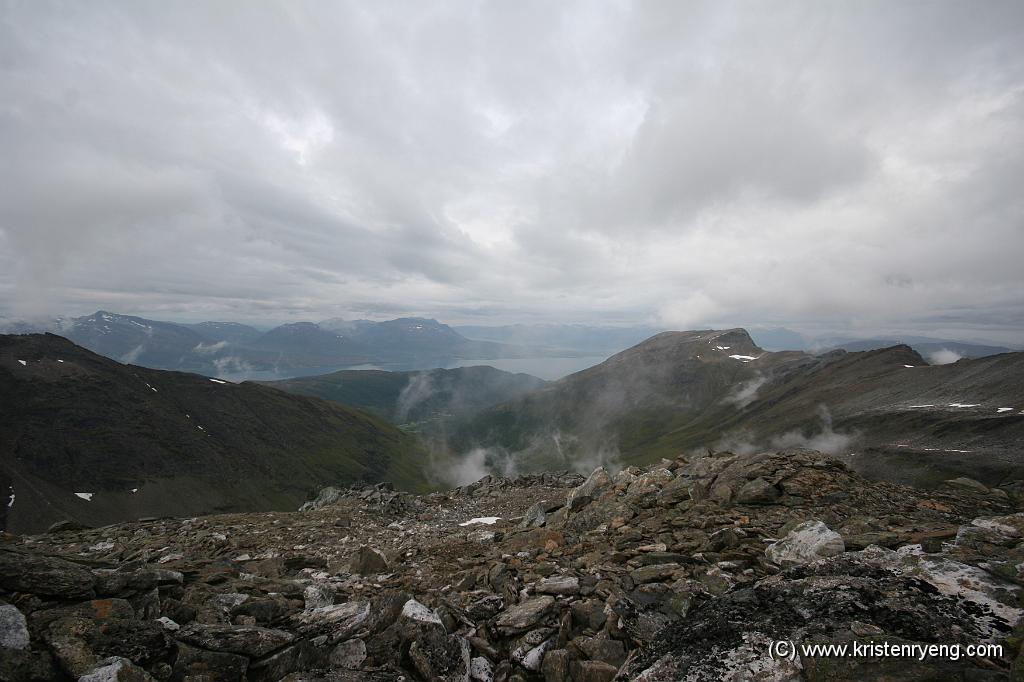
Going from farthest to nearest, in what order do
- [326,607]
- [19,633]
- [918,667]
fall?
[326,607]
[19,633]
[918,667]

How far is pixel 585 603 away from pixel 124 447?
624 ft

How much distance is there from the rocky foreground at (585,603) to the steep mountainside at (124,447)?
128 metres

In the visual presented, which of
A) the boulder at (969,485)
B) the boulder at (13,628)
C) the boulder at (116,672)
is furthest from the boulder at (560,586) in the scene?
the boulder at (969,485)

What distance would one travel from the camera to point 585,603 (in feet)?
31.5

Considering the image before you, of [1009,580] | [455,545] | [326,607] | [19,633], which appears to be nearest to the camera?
[19,633]

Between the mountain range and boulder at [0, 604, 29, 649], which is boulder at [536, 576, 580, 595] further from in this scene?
the mountain range

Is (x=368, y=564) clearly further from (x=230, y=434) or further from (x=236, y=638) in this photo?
(x=230, y=434)

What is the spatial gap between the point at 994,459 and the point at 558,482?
104 metres

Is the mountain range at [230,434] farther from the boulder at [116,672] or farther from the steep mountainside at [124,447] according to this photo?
the boulder at [116,672]

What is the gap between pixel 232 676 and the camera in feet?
23.5

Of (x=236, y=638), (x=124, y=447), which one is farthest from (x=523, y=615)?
(x=124, y=447)

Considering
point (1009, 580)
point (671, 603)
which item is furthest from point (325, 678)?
point (1009, 580)

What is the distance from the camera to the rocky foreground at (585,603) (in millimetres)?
6941

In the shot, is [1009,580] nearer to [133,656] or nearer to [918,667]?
[918,667]
